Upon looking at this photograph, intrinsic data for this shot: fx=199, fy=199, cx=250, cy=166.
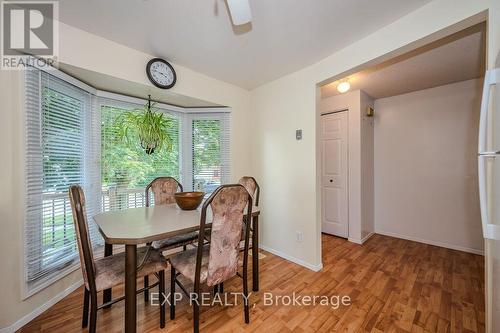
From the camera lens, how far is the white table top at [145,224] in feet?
3.98

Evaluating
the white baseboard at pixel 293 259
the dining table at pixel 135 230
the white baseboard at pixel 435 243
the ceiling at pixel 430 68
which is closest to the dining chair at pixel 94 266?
the dining table at pixel 135 230

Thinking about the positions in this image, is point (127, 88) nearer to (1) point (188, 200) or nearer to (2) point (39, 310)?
(1) point (188, 200)

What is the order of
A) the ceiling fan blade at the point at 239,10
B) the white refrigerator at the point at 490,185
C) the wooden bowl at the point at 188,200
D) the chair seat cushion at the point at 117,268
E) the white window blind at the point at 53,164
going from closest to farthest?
the white refrigerator at the point at 490,185 < the ceiling fan blade at the point at 239,10 < the chair seat cushion at the point at 117,268 < the white window blind at the point at 53,164 < the wooden bowl at the point at 188,200

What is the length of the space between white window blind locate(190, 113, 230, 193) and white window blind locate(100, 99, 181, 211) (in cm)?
Answer: 50

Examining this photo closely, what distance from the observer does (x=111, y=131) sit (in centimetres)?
238

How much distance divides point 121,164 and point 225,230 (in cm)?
181

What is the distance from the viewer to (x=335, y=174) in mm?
3453

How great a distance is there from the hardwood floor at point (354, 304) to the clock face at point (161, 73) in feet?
7.15

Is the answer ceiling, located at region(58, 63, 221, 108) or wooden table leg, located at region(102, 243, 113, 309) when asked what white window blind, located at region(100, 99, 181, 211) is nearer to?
ceiling, located at region(58, 63, 221, 108)

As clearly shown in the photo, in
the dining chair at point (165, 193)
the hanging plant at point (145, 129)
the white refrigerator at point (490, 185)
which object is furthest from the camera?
the hanging plant at point (145, 129)

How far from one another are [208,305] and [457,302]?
2.21m

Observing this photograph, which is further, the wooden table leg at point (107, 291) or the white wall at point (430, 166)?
the white wall at point (430, 166)

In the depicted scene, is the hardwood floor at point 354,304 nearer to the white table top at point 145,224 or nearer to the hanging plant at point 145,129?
the white table top at point 145,224

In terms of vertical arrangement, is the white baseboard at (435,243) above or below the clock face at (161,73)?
below
